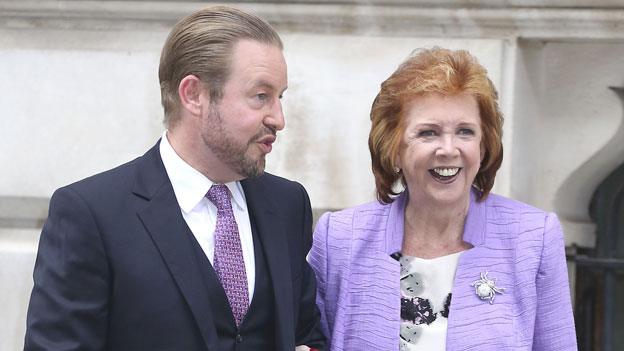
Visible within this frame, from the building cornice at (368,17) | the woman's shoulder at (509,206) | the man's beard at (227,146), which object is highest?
the building cornice at (368,17)

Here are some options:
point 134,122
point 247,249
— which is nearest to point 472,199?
point 247,249

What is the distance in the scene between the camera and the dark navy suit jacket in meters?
2.70

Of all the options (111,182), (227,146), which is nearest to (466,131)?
(227,146)

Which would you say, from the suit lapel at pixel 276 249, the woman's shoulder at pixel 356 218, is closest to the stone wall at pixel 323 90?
the woman's shoulder at pixel 356 218

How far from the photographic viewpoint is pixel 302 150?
405 cm

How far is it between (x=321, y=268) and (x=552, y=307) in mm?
585

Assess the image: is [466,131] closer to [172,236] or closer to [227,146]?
[227,146]

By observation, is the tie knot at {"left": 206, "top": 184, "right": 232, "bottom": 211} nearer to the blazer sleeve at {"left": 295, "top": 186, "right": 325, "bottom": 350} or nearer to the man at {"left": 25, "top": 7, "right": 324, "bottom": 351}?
the man at {"left": 25, "top": 7, "right": 324, "bottom": 351}

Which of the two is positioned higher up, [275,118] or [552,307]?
[275,118]

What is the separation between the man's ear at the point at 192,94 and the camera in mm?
2834

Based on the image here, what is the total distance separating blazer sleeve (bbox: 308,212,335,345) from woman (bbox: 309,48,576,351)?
1 cm

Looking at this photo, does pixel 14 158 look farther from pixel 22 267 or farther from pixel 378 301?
pixel 378 301

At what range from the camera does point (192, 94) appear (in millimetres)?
2844

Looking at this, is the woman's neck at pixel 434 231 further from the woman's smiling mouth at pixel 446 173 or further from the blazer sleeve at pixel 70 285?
the blazer sleeve at pixel 70 285
